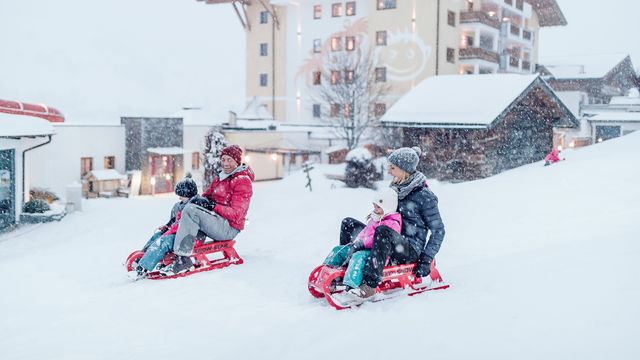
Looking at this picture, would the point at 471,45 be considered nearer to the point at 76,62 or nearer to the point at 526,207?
the point at 526,207

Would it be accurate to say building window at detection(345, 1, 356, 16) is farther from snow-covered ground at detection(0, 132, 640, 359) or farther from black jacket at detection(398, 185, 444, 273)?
black jacket at detection(398, 185, 444, 273)

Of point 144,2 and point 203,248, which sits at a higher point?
point 144,2

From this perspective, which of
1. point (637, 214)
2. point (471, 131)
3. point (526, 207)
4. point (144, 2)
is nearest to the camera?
point (637, 214)

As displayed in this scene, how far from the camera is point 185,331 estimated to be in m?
5.63

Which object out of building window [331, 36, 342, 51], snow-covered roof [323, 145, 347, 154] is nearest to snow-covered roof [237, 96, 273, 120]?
building window [331, 36, 342, 51]

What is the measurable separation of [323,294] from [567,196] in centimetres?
623

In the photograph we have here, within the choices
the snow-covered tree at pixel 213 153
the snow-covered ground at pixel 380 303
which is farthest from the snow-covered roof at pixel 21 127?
the snow-covered tree at pixel 213 153

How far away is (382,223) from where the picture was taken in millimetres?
6250

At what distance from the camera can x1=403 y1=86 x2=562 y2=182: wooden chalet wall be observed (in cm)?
2391

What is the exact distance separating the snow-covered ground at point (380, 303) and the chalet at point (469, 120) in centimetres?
1191

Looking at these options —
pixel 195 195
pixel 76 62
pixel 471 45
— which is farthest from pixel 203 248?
pixel 76 62

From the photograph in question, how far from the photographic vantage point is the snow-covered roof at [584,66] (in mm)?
53531

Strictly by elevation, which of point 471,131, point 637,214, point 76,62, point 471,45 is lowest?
point 637,214

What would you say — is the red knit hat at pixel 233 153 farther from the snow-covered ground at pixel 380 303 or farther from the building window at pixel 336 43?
the building window at pixel 336 43
